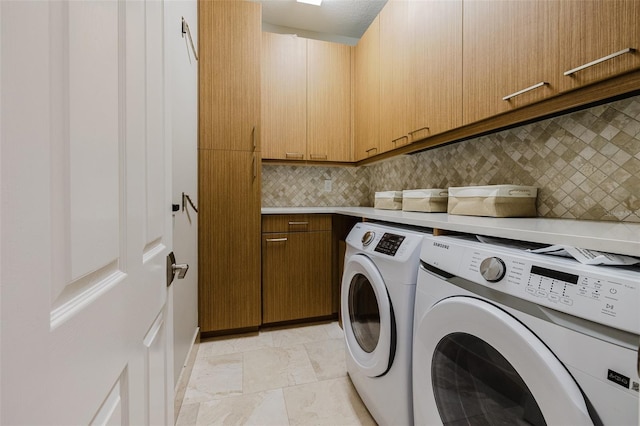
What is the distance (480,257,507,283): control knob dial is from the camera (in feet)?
2.14

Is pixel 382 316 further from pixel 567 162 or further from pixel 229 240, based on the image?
pixel 229 240

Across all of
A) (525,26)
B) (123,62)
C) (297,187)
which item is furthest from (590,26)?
(297,187)

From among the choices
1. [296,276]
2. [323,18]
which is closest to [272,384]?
[296,276]

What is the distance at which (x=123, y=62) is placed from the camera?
42 centimetres

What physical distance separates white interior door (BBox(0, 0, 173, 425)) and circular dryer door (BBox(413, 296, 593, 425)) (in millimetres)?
722

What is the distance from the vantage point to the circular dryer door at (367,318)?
3.51 ft

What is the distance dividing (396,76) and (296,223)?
124 cm

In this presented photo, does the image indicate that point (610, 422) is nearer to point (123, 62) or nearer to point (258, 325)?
point (123, 62)

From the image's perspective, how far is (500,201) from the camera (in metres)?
1.14

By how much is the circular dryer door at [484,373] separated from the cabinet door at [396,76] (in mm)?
1242

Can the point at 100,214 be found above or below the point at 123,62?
below

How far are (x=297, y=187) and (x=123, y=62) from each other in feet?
7.38

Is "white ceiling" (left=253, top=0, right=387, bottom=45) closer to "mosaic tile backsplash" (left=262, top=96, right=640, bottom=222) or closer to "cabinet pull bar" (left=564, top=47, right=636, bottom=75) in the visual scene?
"mosaic tile backsplash" (left=262, top=96, right=640, bottom=222)

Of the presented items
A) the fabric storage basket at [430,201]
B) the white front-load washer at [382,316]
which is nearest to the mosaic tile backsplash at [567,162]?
the fabric storage basket at [430,201]
